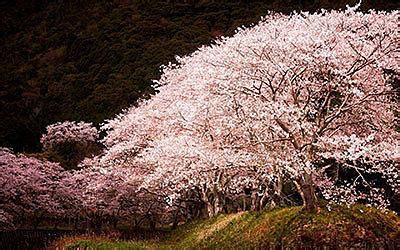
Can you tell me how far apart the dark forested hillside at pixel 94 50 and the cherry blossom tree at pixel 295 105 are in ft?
94.7

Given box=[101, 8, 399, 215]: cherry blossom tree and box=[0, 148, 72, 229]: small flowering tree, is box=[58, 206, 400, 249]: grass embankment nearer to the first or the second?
box=[101, 8, 399, 215]: cherry blossom tree

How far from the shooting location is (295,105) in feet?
43.3

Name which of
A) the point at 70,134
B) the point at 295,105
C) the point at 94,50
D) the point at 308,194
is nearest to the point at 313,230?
the point at 308,194

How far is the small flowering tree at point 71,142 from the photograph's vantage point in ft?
128

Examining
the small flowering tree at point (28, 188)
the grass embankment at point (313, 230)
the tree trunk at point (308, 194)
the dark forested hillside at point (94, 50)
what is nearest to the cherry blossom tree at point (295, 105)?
the tree trunk at point (308, 194)

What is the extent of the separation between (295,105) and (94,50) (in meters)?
55.1

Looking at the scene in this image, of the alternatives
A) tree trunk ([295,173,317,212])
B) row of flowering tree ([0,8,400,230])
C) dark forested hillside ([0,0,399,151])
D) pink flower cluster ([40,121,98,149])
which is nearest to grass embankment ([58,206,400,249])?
tree trunk ([295,173,317,212])

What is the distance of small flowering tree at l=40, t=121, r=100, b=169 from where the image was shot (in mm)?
38938

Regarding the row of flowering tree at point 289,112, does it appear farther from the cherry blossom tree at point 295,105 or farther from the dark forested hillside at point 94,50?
the dark forested hillside at point 94,50

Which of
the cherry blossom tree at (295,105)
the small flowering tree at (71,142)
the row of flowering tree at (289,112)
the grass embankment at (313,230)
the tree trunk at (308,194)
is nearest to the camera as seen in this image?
the grass embankment at (313,230)

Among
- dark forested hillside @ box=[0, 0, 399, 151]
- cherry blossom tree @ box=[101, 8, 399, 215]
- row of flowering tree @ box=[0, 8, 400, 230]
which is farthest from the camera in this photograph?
dark forested hillside @ box=[0, 0, 399, 151]

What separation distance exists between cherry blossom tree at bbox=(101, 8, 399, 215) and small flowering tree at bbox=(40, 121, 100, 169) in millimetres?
23060

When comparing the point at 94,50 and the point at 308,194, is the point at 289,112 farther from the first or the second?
the point at 94,50

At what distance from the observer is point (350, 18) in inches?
567
